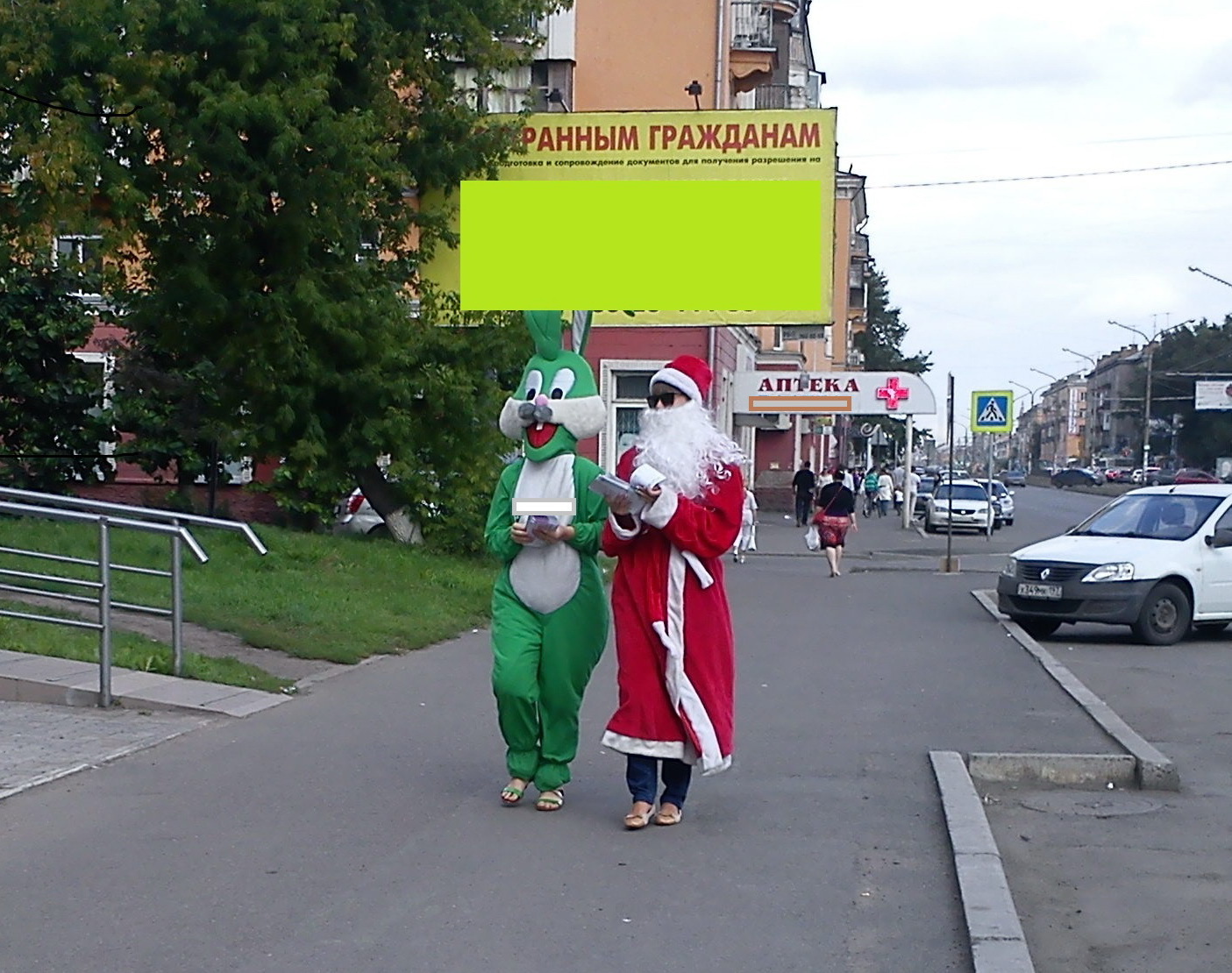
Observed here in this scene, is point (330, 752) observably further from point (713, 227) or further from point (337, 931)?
point (713, 227)

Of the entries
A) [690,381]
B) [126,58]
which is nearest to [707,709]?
[690,381]

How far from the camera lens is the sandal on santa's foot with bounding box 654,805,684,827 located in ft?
24.0

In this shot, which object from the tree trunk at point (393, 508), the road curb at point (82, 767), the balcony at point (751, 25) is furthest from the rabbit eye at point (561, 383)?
the balcony at point (751, 25)

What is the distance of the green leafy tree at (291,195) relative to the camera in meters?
17.6

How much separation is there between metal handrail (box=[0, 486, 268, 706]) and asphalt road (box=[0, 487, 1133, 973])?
3.25ft

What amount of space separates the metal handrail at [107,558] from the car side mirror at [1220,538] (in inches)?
412

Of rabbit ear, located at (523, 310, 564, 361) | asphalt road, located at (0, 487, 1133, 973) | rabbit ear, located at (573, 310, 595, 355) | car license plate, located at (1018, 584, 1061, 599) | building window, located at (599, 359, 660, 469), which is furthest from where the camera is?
building window, located at (599, 359, 660, 469)

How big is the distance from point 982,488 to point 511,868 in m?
41.1

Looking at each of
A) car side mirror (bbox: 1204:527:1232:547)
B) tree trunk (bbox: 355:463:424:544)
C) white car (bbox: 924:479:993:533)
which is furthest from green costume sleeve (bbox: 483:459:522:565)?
white car (bbox: 924:479:993:533)

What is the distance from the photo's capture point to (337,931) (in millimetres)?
5625

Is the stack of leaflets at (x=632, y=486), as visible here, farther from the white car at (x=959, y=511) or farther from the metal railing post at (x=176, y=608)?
the white car at (x=959, y=511)

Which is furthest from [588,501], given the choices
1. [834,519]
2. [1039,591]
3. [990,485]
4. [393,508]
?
[990,485]

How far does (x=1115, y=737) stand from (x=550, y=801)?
13.2ft

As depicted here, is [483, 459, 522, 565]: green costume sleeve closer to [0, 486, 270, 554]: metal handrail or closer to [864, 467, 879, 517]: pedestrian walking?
[0, 486, 270, 554]: metal handrail
